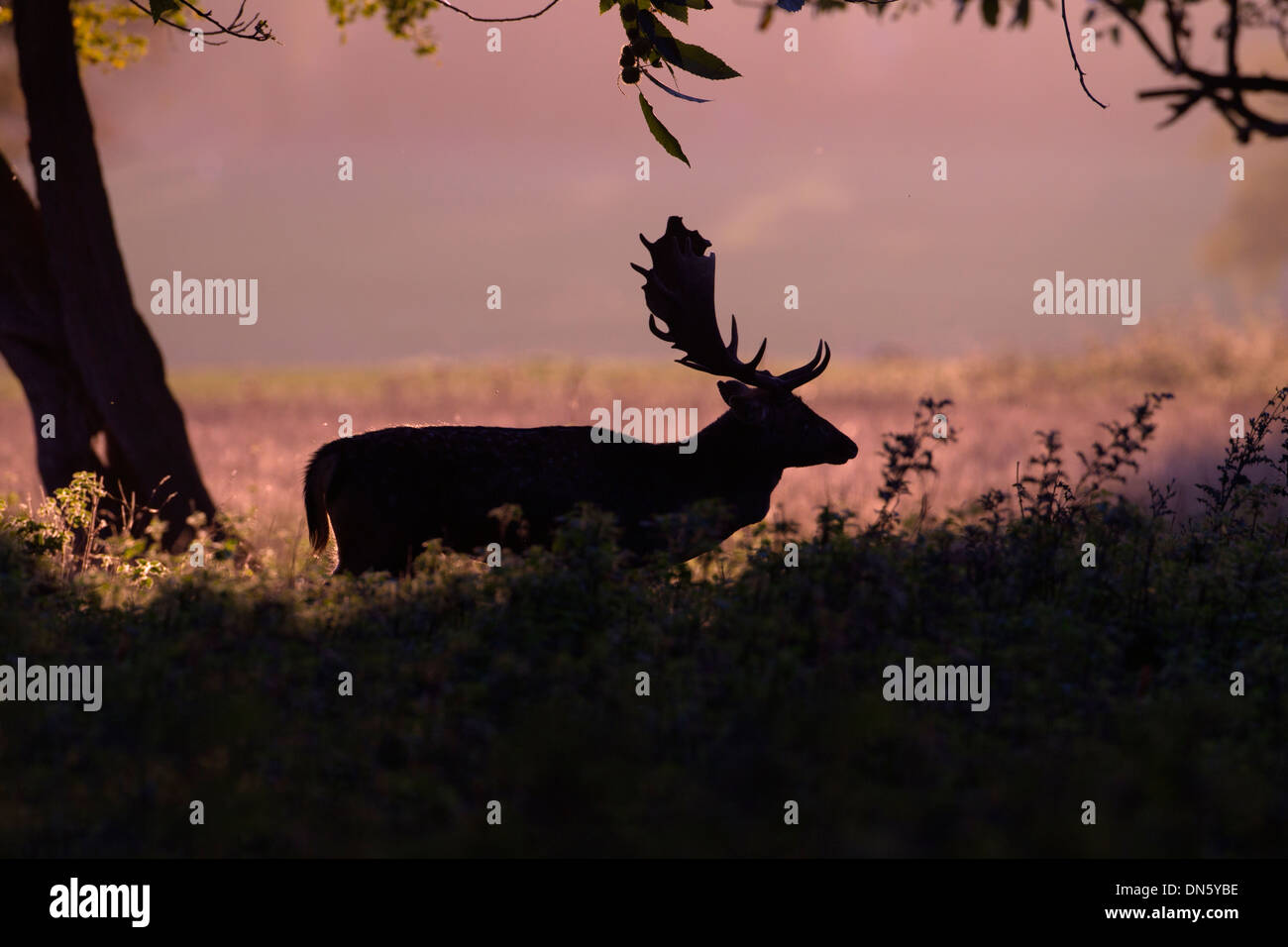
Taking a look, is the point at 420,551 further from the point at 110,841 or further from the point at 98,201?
the point at 98,201

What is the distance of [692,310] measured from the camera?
10953 mm

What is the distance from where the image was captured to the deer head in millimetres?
10562

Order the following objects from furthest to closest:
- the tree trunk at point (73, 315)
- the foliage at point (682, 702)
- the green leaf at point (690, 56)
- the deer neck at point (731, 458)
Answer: the tree trunk at point (73, 315) < the deer neck at point (731, 458) < the green leaf at point (690, 56) < the foliage at point (682, 702)

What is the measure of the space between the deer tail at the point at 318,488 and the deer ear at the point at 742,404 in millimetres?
3091

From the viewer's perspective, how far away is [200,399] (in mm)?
44625

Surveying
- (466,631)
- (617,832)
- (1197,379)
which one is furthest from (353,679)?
(1197,379)

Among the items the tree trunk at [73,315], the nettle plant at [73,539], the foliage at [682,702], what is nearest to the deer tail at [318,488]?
the foliage at [682,702]

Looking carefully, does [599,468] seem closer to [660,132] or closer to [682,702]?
[660,132]

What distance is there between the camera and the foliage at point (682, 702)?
5555mm

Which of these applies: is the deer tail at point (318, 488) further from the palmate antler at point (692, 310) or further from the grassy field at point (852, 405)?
the palmate antler at point (692, 310)

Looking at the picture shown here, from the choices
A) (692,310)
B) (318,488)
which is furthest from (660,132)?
(318,488)

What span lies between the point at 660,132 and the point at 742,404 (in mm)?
2235

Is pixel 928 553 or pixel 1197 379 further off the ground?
pixel 1197 379
